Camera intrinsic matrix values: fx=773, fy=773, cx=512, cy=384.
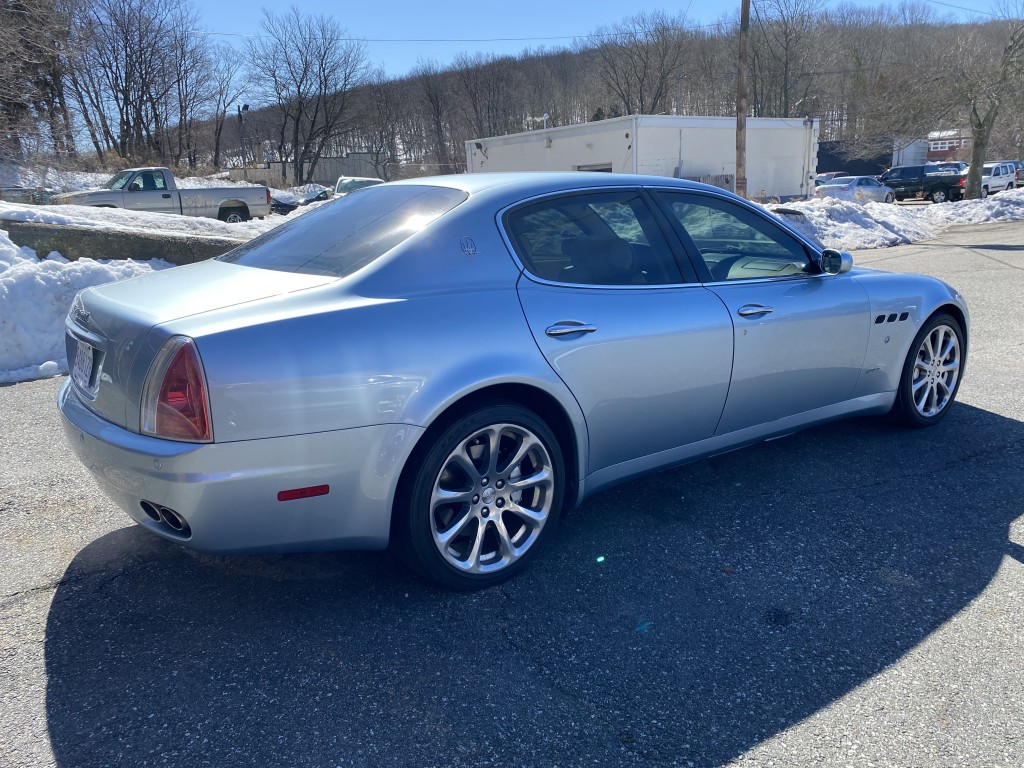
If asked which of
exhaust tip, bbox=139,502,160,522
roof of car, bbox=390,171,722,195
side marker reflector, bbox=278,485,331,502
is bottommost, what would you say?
exhaust tip, bbox=139,502,160,522

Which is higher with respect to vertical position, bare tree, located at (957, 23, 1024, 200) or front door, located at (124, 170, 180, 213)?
bare tree, located at (957, 23, 1024, 200)

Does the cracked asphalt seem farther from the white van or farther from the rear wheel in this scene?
the white van

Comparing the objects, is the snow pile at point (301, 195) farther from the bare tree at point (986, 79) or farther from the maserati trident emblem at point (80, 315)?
the maserati trident emblem at point (80, 315)

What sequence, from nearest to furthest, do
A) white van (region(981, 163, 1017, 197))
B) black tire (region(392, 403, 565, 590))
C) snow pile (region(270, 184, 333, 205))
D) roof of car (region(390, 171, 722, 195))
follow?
black tire (region(392, 403, 565, 590)), roof of car (region(390, 171, 722, 195)), white van (region(981, 163, 1017, 197)), snow pile (region(270, 184, 333, 205))

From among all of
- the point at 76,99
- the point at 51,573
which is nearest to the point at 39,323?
the point at 51,573

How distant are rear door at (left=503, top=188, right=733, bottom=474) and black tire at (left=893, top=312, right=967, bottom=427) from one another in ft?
5.36

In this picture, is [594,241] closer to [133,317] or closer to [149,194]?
[133,317]

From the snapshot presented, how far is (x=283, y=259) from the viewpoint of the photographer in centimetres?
320

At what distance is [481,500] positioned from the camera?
2.94 meters

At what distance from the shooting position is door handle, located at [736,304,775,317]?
11.8ft

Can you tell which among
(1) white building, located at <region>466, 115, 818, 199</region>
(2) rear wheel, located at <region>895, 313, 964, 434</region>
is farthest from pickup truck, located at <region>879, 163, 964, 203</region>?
(2) rear wheel, located at <region>895, 313, 964, 434</region>

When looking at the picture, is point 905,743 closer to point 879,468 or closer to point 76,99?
point 879,468

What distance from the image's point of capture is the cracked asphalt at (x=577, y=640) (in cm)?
219

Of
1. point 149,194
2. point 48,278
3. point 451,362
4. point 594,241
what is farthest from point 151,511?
point 149,194
